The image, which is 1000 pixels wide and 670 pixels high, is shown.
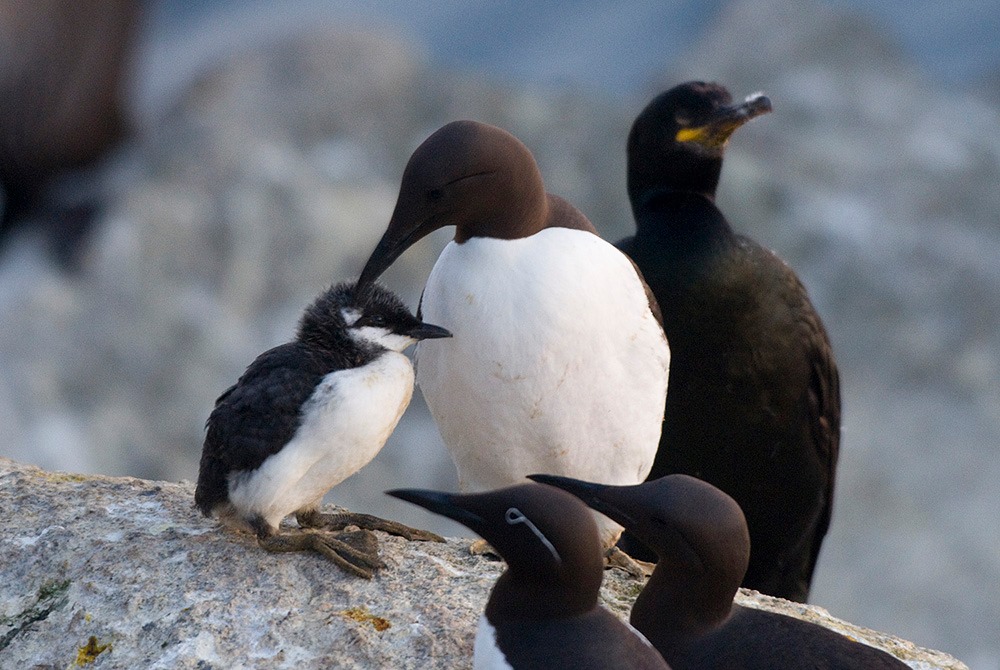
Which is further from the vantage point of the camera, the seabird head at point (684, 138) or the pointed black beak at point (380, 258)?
the seabird head at point (684, 138)

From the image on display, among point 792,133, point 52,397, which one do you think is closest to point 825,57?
point 792,133

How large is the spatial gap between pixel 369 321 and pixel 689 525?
92cm

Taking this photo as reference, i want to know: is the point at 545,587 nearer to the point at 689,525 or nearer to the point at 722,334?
the point at 689,525

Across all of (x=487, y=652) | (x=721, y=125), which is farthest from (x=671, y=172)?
(x=487, y=652)

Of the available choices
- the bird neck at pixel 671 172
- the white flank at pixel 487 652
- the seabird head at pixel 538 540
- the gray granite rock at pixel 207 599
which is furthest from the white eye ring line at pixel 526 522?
the bird neck at pixel 671 172

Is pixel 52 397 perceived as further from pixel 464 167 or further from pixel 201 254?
pixel 464 167

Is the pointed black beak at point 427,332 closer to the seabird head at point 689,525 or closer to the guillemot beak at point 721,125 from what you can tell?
the seabird head at point 689,525

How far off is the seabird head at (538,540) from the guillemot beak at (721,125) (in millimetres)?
2053

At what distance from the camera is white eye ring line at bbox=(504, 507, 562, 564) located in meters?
2.75

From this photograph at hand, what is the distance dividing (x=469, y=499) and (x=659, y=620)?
53cm

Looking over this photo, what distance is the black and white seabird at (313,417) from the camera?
3.22 meters

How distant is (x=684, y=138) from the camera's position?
472 centimetres

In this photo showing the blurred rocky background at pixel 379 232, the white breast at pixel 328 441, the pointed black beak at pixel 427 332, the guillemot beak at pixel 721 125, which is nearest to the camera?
the white breast at pixel 328 441

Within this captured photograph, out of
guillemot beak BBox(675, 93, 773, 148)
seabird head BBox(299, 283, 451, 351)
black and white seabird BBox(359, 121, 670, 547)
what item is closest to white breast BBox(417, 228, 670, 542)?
black and white seabird BBox(359, 121, 670, 547)
